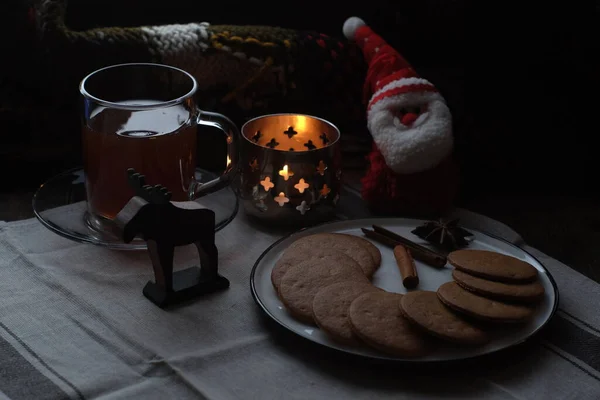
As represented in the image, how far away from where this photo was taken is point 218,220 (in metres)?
1.06

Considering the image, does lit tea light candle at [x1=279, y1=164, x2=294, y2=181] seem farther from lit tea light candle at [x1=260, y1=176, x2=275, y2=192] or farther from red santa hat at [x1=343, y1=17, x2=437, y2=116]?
red santa hat at [x1=343, y1=17, x2=437, y2=116]

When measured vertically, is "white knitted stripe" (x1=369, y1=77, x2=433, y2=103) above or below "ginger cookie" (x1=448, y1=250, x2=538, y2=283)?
above

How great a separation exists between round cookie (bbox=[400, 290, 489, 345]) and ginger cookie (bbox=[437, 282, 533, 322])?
0.01 meters

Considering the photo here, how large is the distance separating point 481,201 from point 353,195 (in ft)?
0.66

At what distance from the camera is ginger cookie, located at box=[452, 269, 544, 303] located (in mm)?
841

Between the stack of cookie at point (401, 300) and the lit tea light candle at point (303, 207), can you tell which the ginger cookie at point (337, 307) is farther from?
the lit tea light candle at point (303, 207)

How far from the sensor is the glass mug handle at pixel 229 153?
104 centimetres

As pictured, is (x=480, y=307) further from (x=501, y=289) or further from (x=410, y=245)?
(x=410, y=245)

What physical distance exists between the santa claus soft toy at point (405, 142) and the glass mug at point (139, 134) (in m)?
0.21

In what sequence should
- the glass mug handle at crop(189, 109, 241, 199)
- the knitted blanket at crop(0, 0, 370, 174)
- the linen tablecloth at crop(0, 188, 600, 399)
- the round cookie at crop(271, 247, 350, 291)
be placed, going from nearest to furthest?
1. the linen tablecloth at crop(0, 188, 600, 399)
2. the round cookie at crop(271, 247, 350, 291)
3. the glass mug handle at crop(189, 109, 241, 199)
4. the knitted blanket at crop(0, 0, 370, 174)

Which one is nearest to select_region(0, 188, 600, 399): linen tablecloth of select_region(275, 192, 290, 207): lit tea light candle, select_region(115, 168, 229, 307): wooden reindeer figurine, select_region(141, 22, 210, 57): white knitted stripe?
select_region(115, 168, 229, 307): wooden reindeer figurine

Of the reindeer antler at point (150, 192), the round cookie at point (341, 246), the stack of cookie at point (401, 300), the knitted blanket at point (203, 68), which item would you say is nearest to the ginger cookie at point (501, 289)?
the stack of cookie at point (401, 300)

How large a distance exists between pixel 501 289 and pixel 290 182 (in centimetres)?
35

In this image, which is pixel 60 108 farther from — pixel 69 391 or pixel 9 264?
pixel 69 391
